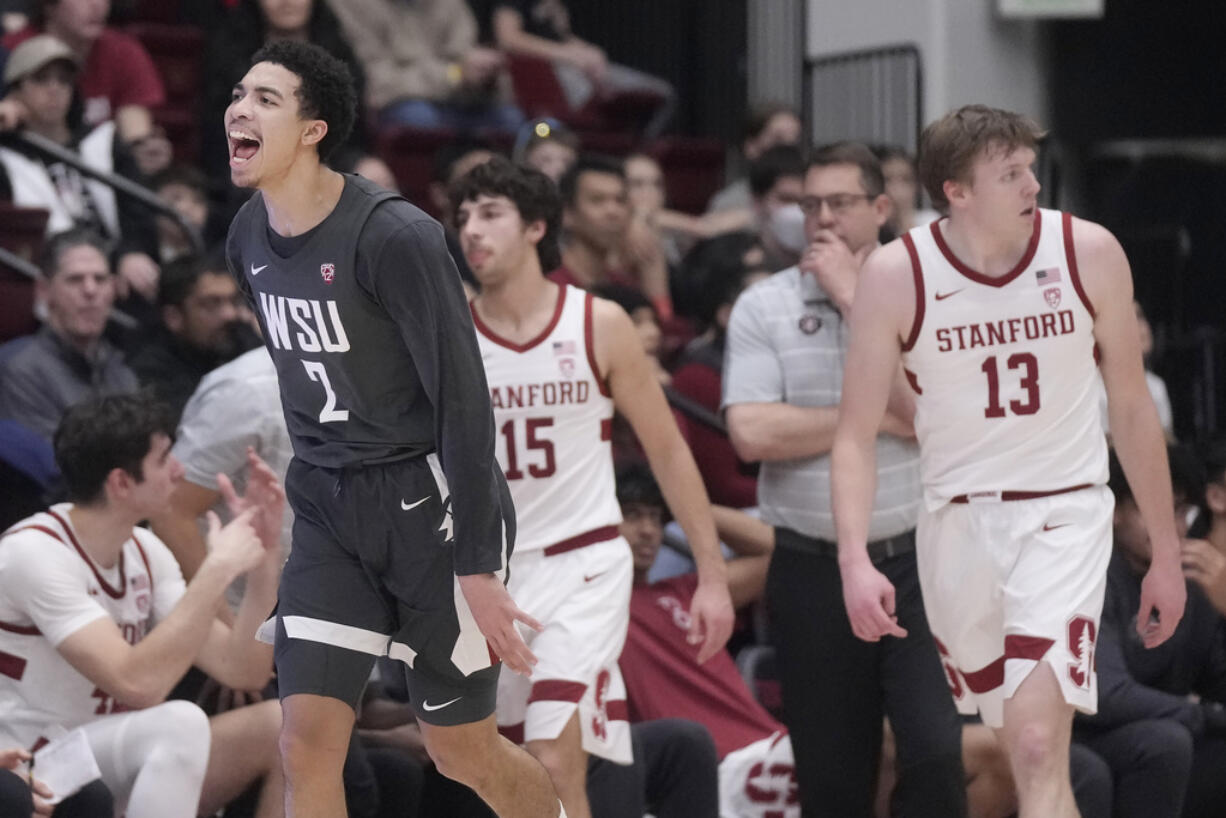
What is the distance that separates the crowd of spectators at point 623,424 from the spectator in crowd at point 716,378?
0.04 feet

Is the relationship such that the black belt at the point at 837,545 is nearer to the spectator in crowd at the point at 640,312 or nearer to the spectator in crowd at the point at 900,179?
the spectator in crowd at the point at 640,312

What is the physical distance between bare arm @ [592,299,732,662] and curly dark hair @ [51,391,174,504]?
4.00 ft

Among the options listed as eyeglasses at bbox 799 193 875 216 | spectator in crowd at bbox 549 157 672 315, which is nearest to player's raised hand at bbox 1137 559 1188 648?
eyeglasses at bbox 799 193 875 216

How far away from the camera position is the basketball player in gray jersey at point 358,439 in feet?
12.1

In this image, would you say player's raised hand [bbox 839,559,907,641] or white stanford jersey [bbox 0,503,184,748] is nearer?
player's raised hand [bbox 839,559,907,641]

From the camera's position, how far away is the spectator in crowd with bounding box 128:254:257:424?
22.3 ft

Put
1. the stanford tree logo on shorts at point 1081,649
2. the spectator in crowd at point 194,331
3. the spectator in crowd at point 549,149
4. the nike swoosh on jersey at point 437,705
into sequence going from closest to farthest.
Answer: the nike swoosh on jersey at point 437,705 → the stanford tree logo on shorts at point 1081,649 → the spectator in crowd at point 194,331 → the spectator in crowd at point 549,149

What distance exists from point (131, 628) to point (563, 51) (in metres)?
6.80

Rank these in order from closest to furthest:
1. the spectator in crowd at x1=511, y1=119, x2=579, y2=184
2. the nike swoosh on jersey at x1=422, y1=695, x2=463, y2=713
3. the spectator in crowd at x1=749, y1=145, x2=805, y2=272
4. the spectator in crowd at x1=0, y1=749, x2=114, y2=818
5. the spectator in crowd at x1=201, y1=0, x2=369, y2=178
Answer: the nike swoosh on jersey at x1=422, y1=695, x2=463, y2=713, the spectator in crowd at x1=0, y1=749, x2=114, y2=818, the spectator in crowd at x1=749, y1=145, x2=805, y2=272, the spectator in crowd at x1=201, y1=0, x2=369, y2=178, the spectator in crowd at x1=511, y1=119, x2=579, y2=184

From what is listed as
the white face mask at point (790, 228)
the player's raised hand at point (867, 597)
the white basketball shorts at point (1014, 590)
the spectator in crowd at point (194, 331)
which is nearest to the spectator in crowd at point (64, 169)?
the spectator in crowd at point (194, 331)

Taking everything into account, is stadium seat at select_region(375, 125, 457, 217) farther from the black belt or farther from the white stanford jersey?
the white stanford jersey

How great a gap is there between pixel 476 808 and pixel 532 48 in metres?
6.35

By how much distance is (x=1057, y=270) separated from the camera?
4484 mm

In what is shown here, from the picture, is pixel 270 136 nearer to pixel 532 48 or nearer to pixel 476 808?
pixel 476 808
